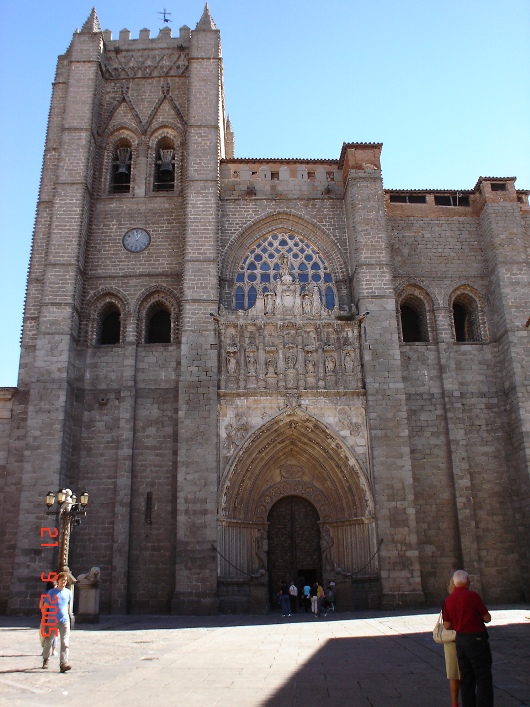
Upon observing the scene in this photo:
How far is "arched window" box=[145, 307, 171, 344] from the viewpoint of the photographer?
1920cm

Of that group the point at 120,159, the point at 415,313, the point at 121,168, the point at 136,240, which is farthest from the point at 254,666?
the point at 120,159

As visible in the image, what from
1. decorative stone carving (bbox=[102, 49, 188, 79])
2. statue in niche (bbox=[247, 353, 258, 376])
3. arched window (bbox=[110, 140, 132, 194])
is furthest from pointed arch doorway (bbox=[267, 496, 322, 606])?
decorative stone carving (bbox=[102, 49, 188, 79])

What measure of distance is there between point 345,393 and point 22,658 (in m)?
10.3

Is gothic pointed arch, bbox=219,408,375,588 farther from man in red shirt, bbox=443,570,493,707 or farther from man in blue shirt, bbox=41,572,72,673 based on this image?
man in red shirt, bbox=443,570,493,707

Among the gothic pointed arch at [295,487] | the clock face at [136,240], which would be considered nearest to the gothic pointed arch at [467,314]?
the gothic pointed arch at [295,487]

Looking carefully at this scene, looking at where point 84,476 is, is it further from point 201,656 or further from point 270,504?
point 201,656

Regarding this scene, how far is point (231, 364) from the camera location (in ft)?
55.4

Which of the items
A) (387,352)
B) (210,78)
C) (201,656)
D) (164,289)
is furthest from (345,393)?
(210,78)

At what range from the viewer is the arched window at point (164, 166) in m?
20.4

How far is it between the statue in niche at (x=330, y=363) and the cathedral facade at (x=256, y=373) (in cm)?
3

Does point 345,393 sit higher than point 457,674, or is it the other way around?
point 345,393

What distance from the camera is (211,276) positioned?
1759 cm

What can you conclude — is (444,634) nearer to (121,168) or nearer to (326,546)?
(326,546)

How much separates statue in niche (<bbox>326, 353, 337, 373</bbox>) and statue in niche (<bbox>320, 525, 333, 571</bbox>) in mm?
4106
